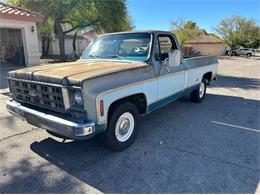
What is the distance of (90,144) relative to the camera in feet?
13.1

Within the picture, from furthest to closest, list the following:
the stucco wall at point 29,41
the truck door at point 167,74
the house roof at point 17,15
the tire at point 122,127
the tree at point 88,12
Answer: the tree at point 88,12 → the stucco wall at point 29,41 → the house roof at point 17,15 → the truck door at point 167,74 → the tire at point 122,127

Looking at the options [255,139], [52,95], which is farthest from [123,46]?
[255,139]

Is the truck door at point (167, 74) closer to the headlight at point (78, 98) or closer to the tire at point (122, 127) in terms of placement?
the tire at point (122, 127)

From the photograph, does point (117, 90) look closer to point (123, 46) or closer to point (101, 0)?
point (123, 46)

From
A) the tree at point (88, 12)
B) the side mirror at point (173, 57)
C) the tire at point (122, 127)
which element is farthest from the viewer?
the tree at point (88, 12)

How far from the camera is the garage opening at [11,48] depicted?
1429cm

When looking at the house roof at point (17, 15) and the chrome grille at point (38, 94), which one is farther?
the house roof at point (17, 15)

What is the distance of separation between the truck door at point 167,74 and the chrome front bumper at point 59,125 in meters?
1.95

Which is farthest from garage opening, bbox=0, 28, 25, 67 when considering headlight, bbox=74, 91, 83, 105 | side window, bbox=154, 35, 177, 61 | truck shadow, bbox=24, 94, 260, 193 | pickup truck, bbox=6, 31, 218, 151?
headlight, bbox=74, 91, 83, 105

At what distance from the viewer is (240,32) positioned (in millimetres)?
51531

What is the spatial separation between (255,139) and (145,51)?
Answer: 8.96 ft

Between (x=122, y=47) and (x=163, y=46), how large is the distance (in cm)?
90

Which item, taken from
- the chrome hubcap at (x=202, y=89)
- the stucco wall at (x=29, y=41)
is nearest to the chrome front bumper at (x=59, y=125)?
the chrome hubcap at (x=202, y=89)

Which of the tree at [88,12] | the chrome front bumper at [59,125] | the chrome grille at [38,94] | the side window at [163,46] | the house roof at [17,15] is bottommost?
the chrome front bumper at [59,125]
